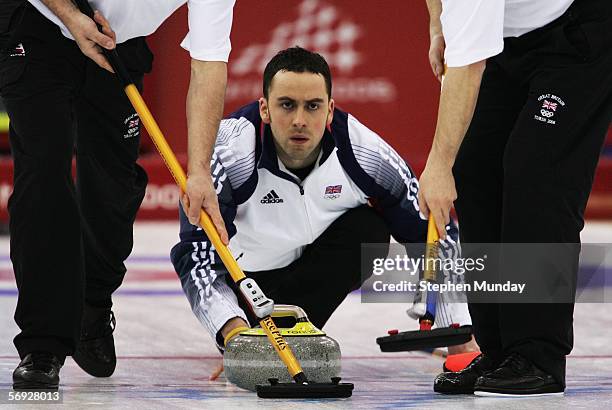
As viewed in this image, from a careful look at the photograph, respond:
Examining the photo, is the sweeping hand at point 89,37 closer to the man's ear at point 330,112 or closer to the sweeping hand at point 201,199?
the sweeping hand at point 201,199

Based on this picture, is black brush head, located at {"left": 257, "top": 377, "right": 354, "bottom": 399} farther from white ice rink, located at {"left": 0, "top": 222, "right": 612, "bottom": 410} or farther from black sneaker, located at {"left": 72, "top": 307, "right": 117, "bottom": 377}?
black sneaker, located at {"left": 72, "top": 307, "right": 117, "bottom": 377}

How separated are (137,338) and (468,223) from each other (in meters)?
1.56

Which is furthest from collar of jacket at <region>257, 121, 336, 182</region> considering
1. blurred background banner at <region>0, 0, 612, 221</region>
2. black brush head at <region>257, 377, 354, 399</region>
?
blurred background banner at <region>0, 0, 612, 221</region>

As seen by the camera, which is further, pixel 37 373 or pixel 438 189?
pixel 37 373

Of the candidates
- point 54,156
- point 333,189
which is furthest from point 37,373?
point 333,189

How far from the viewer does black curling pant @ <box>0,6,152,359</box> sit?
303 cm

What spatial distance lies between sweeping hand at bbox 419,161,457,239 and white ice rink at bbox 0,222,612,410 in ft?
1.57

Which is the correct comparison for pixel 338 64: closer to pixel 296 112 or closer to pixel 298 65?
pixel 298 65

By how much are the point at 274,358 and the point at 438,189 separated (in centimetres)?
66

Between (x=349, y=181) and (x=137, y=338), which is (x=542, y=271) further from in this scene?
(x=137, y=338)

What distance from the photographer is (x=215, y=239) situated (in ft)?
10.3

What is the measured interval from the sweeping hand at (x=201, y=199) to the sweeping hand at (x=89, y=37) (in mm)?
438

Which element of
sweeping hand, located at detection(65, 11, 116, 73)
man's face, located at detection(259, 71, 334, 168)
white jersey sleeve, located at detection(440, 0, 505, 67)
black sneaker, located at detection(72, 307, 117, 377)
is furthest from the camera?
man's face, located at detection(259, 71, 334, 168)

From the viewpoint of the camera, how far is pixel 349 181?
3.92 metres
